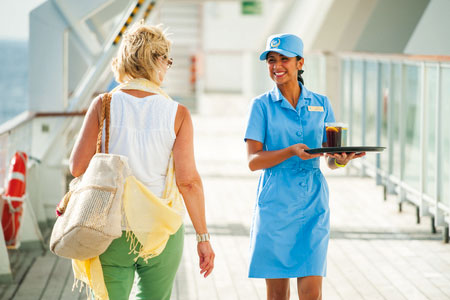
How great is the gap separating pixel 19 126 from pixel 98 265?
3667 mm

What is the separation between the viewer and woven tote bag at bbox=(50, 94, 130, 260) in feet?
8.97

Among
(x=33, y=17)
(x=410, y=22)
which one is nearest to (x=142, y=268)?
(x=33, y=17)

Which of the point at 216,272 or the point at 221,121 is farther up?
the point at 221,121

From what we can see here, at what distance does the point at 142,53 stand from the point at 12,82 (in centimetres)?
9967

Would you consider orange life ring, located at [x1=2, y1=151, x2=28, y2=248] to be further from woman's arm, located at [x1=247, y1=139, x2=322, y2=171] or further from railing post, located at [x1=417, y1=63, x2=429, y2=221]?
railing post, located at [x1=417, y1=63, x2=429, y2=221]

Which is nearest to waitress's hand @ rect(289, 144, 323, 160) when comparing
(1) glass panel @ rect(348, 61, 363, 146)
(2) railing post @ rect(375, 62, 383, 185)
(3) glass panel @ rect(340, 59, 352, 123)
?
(2) railing post @ rect(375, 62, 383, 185)

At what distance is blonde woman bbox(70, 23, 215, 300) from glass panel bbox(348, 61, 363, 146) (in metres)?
7.00

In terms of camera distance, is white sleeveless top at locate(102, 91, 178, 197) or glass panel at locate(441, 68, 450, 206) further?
glass panel at locate(441, 68, 450, 206)

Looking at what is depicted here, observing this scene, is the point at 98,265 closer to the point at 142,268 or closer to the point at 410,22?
the point at 142,268

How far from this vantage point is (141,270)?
294 cm

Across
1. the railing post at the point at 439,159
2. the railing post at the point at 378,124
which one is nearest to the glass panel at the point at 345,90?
the railing post at the point at 378,124

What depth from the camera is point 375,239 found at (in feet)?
21.5

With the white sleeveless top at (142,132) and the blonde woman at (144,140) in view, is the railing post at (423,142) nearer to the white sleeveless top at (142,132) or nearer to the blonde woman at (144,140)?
the blonde woman at (144,140)

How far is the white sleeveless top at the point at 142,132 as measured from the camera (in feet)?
9.47
